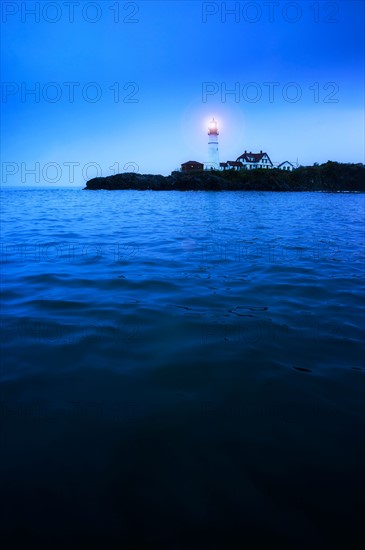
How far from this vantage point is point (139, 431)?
9.78ft

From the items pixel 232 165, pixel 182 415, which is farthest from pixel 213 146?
pixel 182 415

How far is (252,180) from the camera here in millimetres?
103625

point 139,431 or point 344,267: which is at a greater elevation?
point 344,267

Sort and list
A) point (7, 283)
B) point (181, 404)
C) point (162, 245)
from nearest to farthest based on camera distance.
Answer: point (181, 404), point (7, 283), point (162, 245)

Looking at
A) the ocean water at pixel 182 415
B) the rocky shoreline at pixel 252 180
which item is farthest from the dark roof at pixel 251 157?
the ocean water at pixel 182 415

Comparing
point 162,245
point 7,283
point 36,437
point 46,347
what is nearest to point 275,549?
point 36,437

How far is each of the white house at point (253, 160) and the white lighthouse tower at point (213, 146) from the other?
9.95 m

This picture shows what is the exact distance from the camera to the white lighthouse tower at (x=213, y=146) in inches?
4557

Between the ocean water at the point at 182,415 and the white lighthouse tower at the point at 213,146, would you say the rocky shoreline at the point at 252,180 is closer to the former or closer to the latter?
the white lighthouse tower at the point at 213,146

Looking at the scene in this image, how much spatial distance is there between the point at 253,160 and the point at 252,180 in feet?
83.1

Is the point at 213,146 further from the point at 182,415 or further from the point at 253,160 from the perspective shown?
the point at 182,415

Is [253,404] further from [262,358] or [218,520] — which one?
[218,520]

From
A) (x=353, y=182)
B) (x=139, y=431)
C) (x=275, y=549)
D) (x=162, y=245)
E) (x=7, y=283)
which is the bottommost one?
(x=275, y=549)

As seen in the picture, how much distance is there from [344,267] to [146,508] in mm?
8725
